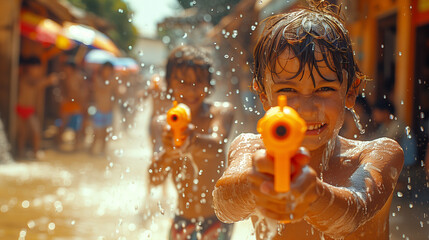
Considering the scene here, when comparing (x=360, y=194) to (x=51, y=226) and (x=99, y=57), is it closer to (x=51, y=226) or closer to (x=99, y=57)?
(x=51, y=226)

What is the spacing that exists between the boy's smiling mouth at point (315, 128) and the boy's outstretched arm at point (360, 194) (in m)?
0.18

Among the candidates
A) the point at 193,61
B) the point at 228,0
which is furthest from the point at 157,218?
the point at 228,0

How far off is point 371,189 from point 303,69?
420 millimetres

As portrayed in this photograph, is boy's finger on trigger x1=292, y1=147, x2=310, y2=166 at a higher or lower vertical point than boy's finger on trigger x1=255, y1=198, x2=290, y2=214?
higher

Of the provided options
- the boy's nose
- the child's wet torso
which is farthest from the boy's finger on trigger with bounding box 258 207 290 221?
the child's wet torso

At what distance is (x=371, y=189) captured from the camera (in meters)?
1.55

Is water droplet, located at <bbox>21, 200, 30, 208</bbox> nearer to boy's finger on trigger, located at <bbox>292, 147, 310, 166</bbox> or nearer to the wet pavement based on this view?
the wet pavement

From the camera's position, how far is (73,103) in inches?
434

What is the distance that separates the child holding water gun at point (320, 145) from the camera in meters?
1.44

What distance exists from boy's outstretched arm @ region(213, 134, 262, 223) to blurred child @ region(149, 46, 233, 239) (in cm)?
105

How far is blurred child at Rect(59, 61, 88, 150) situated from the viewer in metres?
11.0

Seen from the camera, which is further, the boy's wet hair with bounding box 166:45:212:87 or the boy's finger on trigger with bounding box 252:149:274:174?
the boy's wet hair with bounding box 166:45:212:87

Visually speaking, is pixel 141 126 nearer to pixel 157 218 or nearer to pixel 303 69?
pixel 157 218

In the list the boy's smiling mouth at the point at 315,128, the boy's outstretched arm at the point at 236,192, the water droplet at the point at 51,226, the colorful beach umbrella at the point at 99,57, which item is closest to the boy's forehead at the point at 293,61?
the boy's smiling mouth at the point at 315,128
